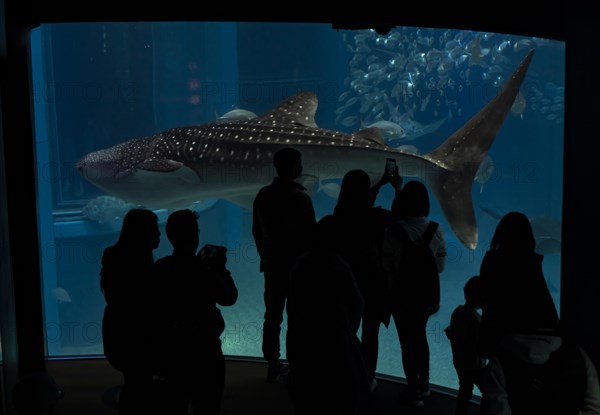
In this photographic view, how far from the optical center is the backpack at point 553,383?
2197 mm

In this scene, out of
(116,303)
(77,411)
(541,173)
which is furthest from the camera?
(541,173)

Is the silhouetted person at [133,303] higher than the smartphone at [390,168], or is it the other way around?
the smartphone at [390,168]

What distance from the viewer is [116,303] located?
8.65 feet

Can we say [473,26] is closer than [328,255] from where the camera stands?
No

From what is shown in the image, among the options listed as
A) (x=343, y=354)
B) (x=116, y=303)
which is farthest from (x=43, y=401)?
(x=343, y=354)

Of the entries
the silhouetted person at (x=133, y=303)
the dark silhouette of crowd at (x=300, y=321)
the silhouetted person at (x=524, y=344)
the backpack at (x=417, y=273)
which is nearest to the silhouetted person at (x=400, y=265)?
the backpack at (x=417, y=273)

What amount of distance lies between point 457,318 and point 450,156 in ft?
5.66

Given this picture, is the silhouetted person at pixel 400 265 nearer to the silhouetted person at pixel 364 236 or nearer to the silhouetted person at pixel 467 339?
the silhouetted person at pixel 364 236

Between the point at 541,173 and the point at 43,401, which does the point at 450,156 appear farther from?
the point at 541,173

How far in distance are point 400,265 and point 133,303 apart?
1.56 m

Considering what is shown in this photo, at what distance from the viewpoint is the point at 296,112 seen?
16.5 feet

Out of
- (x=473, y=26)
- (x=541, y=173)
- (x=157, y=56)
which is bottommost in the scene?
(x=541, y=173)

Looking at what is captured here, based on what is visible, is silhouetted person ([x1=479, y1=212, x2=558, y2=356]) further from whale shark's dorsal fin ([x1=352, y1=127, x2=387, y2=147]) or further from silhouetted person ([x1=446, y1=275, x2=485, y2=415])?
whale shark's dorsal fin ([x1=352, y1=127, x2=387, y2=147])

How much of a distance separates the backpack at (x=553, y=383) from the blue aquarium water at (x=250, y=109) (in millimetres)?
6858
